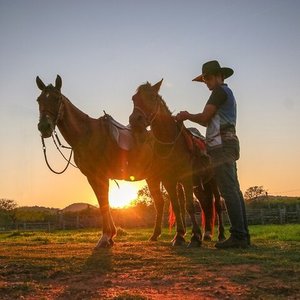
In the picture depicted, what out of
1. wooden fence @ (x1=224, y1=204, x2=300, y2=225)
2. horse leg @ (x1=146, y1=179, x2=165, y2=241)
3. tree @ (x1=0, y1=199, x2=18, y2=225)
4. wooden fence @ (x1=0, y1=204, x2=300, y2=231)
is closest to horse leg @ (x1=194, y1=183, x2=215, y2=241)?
horse leg @ (x1=146, y1=179, x2=165, y2=241)

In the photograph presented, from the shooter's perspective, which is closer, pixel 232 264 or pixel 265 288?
pixel 265 288

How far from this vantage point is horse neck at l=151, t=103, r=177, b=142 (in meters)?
7.68

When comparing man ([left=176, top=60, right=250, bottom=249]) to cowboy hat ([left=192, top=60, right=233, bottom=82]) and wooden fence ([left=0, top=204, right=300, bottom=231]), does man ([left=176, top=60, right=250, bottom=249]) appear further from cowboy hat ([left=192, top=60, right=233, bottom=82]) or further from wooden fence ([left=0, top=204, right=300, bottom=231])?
wooden fence ([left=0, top=204, right=300, bottom=231])

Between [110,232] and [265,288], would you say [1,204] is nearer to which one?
[110,232]

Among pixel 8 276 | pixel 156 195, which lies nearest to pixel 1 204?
pixel 156 195

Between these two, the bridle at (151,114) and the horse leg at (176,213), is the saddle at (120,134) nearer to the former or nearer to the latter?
the bridle at (151,114)

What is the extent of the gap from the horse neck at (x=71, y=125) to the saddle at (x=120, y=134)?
0.49 m

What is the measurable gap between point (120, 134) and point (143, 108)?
2.99 ft

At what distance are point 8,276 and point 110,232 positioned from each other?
13.4 ft

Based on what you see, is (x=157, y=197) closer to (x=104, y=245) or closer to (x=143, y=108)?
(x=104, y=245)

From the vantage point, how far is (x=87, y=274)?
3.93m

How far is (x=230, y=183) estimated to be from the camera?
259 inches

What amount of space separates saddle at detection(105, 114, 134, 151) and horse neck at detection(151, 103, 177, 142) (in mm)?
676

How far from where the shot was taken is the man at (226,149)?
6.56 meters
